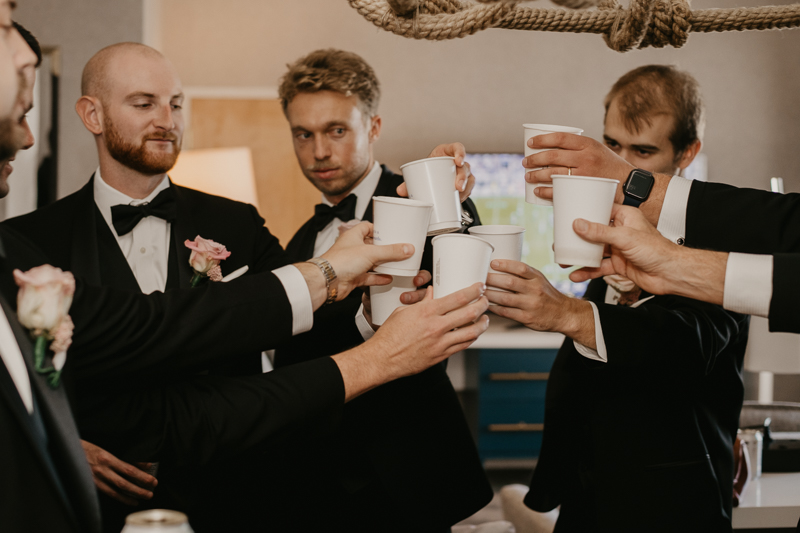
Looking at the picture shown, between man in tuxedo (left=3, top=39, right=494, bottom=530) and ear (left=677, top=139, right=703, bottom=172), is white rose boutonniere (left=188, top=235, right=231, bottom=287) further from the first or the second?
ear (left=677, top=139, right=703, bottom=172)

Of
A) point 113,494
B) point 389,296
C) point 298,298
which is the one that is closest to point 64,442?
point 298,298

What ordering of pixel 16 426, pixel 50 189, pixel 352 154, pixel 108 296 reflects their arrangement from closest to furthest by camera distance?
pixel 16 426 < pixel 108 296 < pixel 352 154 < pixel 50 189

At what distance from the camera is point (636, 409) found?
1683mm

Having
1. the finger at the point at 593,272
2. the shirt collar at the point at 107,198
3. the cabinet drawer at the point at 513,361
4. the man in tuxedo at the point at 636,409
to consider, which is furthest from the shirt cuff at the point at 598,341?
the cabinet drawer at the point at 513,361

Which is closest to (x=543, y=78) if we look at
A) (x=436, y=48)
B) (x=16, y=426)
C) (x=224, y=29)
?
(x=436, y=48)

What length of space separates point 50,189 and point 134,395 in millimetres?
2813

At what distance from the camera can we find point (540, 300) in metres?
1.48

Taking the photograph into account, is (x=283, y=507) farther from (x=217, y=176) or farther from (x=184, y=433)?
(x=217, y=176)

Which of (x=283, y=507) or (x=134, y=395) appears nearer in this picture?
(x=134, y=395)

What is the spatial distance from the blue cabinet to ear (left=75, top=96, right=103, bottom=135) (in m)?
2.70

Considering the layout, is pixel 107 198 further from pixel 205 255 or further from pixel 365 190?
pixel 365 190

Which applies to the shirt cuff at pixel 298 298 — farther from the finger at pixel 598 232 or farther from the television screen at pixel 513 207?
the television screen at pixel 513 207

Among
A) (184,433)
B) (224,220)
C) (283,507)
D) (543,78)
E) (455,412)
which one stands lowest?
(283,507)

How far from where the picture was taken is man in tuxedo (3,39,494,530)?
4.49 feet
